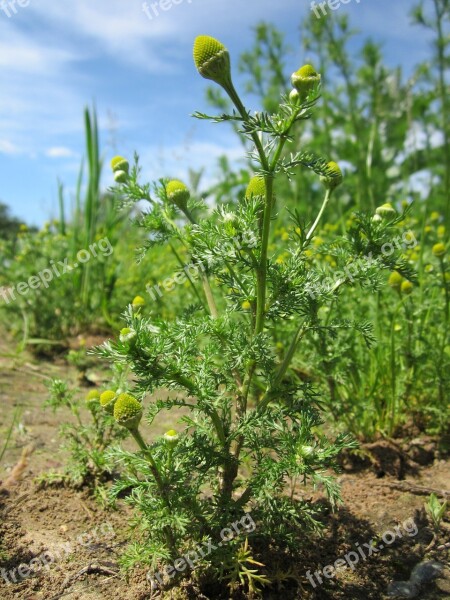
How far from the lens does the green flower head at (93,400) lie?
1810mm

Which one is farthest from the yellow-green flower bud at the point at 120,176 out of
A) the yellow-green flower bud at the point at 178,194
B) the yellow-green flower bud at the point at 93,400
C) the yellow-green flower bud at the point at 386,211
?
the yellow-green flower bud at the point at 386,211

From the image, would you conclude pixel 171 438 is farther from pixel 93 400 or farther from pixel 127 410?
pixel 93 400

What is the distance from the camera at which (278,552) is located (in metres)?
1.54

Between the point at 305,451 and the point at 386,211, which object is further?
the point at 386,211

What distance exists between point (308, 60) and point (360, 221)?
389 centimetres

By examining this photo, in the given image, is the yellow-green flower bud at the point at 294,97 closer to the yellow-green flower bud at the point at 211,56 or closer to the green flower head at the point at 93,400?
the yellow-green flower bud at the point at 211,56

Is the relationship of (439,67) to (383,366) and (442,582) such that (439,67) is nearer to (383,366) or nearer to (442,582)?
(383,366)

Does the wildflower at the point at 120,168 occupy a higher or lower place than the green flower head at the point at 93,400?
higher

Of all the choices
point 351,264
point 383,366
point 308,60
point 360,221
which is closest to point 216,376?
point 351,264

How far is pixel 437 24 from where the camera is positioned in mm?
3727

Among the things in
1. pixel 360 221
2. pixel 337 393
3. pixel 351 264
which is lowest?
pixel 337 393

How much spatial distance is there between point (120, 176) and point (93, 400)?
2.34 feet

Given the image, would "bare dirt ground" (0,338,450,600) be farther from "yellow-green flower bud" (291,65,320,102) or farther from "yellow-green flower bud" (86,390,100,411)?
"yellow-green flower bud" (291,65,320,102)

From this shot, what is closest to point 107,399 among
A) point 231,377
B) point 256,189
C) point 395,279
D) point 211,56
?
point 231,377
